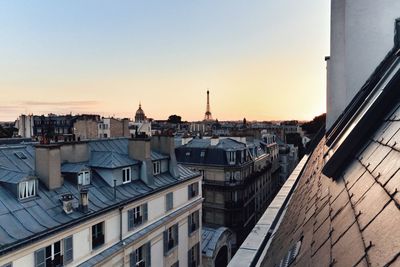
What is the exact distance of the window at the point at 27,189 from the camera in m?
14.9

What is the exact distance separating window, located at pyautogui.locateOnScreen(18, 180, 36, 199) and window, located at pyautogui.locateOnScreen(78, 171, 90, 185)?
284 cm

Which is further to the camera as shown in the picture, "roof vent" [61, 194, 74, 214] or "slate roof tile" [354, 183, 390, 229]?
"roof vent" [61, 194, 74, 214]

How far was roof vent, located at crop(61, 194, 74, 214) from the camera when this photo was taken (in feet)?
50.3

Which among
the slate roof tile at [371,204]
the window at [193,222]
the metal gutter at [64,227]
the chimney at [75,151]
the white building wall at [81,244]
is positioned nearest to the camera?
the slate roof tile at [371,204]

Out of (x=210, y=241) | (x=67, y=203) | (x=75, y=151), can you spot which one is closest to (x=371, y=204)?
(x=67, y=203)

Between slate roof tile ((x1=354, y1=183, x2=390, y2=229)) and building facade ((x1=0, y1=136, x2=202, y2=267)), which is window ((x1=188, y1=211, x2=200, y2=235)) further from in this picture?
slate roof tile ((x1=354, y1=183, x2=390, y2=229))

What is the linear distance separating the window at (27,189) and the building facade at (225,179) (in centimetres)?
2595

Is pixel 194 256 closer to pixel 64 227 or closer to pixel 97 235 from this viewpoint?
pixel 97 235

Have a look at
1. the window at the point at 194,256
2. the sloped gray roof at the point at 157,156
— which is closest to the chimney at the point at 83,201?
the sloped gray roof at the point at 157,156

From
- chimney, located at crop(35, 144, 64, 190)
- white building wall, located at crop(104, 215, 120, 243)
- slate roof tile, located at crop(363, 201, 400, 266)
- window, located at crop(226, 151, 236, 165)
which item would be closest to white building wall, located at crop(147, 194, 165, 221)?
white building wall, located at crop(104, 215, 120, 243)

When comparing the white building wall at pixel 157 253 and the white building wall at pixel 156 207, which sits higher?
the white building wall at pixel 156 207

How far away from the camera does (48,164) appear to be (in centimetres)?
1631

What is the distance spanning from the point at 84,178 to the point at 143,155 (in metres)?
4.51

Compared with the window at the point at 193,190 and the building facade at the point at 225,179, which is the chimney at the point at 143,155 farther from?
the building facade at the point at 225,179
